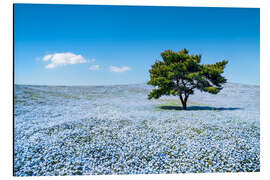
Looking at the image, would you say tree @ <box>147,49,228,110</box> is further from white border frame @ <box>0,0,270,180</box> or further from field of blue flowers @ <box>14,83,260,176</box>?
white border frame @ <box>0,0,270,180</box>

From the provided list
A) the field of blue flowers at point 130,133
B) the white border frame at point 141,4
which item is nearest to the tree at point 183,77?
the field of blue flowers at point 130,133

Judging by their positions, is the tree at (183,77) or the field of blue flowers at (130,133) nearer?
the field of blue flowers at (130,133)

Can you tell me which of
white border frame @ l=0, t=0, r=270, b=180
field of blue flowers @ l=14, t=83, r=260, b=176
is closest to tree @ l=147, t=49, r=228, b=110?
field of blue flowers @ l=14, t=83, r=260, b=176

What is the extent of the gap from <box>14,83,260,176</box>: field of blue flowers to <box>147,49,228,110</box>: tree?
0.30 meters

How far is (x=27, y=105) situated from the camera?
256 inches

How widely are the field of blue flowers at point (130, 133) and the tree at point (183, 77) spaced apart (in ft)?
1.00

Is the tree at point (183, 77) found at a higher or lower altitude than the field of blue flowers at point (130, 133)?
higher

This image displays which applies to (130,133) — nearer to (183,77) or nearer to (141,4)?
(183,77)

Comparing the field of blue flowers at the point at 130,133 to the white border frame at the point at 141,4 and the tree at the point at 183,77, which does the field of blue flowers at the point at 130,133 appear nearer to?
the white border frame at the point at 141,4

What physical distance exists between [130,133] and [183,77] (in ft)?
10.6

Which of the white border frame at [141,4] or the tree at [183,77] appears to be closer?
the white border frame at [141,4]

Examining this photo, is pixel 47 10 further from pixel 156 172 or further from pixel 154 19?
pixel 156 172

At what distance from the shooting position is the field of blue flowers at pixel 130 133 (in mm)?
5078

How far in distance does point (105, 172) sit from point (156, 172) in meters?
1.27
